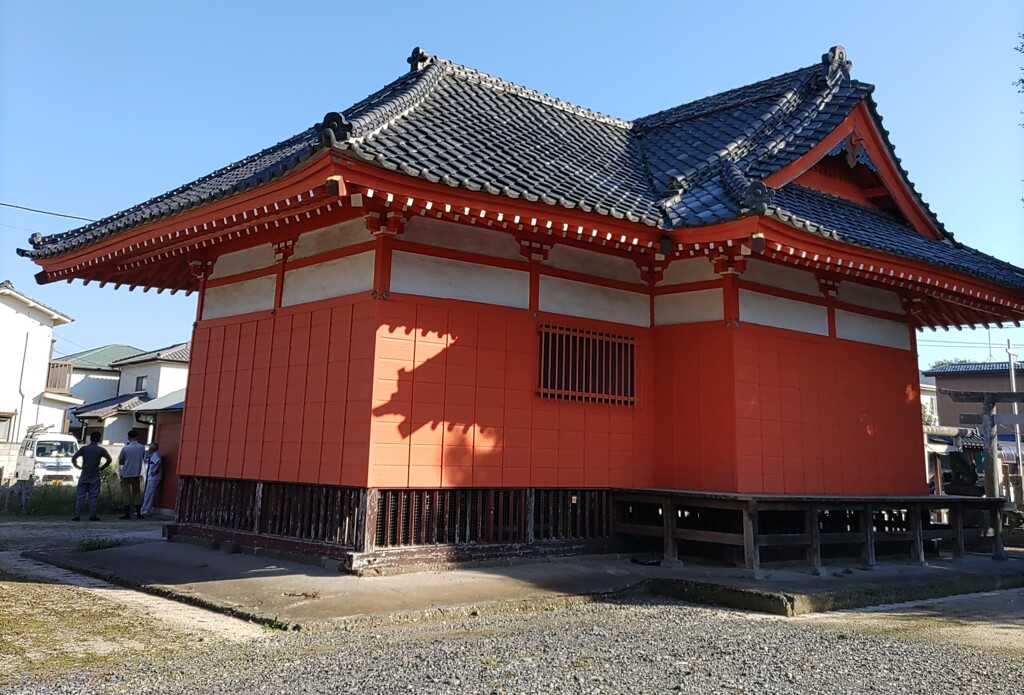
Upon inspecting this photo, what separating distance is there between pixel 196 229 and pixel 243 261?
5.11 ft

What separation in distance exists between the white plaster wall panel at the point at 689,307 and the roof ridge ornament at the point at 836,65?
15.1ft

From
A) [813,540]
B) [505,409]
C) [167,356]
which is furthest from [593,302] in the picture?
[167,356]

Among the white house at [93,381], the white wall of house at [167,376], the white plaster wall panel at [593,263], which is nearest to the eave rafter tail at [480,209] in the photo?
the white plaster wall panel at [593,263]

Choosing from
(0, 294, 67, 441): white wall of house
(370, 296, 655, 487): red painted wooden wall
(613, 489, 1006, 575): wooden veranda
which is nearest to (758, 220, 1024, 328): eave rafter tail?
(370, 296, 655, 487): red painted wooden wall

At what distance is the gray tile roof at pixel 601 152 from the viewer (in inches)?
271

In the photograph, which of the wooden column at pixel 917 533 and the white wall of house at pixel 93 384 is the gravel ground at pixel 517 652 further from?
the white wall of house at pixel 93 384

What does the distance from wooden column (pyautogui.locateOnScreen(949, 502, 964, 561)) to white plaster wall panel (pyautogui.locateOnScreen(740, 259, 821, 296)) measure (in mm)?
3102

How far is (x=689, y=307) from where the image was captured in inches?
342

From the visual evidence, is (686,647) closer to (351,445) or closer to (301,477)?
(351,445)

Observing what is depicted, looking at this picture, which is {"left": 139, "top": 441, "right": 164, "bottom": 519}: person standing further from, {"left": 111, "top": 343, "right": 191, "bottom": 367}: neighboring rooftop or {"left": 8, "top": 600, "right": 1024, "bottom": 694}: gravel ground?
{"left": 111, "top": 343, "right": 191, "bottom": 367}: neighboring rooftop

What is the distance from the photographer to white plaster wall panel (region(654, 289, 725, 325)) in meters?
8.41

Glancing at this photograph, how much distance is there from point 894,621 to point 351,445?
5.06m

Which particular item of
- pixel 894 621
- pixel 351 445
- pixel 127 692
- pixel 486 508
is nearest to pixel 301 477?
pixel 351 445

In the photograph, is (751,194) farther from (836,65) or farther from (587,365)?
(836,65)
